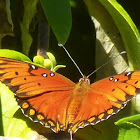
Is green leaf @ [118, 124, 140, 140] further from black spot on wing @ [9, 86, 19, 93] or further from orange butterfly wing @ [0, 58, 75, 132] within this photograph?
black spot on wing @ [9, 86, 19, 93]

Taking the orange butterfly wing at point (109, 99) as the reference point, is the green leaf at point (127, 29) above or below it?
above

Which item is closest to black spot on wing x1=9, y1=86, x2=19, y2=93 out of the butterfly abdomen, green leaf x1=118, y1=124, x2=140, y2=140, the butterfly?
the butterfly

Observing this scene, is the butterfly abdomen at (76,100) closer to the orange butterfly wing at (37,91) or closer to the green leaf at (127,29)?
the orange butterfly wing at (37,91)

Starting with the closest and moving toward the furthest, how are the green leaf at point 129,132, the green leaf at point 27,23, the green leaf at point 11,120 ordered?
the green leaf at point 129,132 → the green leaf at point 11,120 → the green leaf at point 27,23

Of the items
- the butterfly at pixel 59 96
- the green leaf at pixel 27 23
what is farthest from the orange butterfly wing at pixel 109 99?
the green leaf at pixel 27 23

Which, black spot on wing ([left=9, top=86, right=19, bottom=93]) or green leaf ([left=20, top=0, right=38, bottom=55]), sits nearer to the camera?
black spot on wing ([left=9, top=86, right=19, bottom=93])

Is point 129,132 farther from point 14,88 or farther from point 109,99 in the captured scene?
point 14,88

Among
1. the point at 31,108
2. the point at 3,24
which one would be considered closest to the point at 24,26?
the point at 3,24
